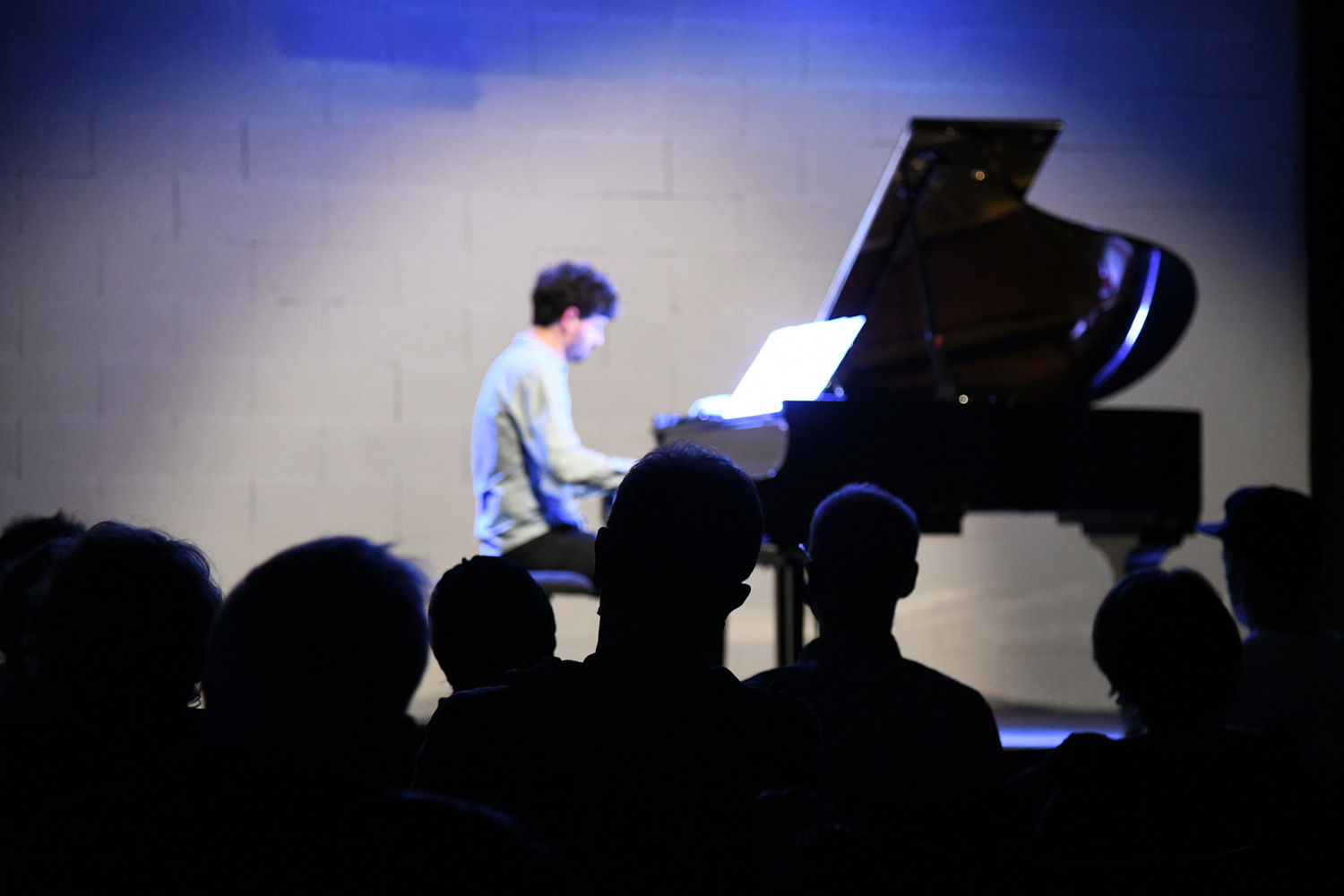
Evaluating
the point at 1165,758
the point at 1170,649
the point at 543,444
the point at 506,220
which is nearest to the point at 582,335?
the point at 543,444

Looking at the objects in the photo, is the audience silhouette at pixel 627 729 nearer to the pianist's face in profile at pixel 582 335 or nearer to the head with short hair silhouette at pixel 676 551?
the head with short hair silhouette at pixel 676 551

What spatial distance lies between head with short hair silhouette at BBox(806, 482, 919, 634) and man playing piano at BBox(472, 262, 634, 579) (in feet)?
6.11

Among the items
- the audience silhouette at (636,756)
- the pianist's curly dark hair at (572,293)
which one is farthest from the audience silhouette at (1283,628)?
the pianist's curly dark hair at (572,293)

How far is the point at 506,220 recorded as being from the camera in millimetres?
4484

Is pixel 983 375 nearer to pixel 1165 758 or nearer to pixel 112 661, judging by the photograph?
pixel 1165 758

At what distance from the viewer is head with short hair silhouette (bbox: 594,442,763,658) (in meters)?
1.16

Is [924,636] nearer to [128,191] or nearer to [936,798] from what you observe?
[128,191]

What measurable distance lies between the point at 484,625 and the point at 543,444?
207 cm

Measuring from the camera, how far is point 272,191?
435 centimetres

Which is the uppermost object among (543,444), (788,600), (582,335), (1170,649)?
(582,335)

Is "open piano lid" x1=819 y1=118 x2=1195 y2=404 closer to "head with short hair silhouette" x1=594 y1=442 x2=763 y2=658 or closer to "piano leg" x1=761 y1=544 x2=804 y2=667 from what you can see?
"piano leg" x1=761 y1=544 x2=804 y2=667

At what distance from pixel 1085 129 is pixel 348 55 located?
271 cm

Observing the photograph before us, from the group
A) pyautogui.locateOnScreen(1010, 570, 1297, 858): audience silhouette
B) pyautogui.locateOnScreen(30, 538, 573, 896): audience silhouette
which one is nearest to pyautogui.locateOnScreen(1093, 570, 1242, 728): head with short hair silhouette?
pyautogui.locateOnScreen(1010, 570, 1297, 858): audience silhouette

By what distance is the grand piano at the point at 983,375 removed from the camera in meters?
3.13
